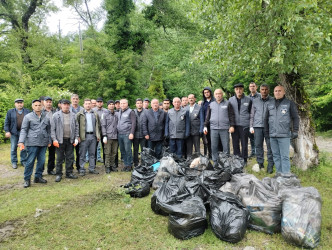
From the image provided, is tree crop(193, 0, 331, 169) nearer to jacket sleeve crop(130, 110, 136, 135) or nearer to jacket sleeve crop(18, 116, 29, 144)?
jacket sleeve crop(130, 110, 136, 135)

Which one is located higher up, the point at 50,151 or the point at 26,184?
the point at 50,151

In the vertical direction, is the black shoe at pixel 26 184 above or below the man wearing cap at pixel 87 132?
below

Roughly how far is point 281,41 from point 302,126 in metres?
2.54

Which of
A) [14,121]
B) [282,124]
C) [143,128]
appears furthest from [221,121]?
[14,121]

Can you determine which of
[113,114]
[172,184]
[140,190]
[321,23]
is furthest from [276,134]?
[113,114]

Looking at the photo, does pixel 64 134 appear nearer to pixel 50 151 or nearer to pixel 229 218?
pixel 50 151

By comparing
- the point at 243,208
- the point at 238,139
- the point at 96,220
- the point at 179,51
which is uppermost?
the point at 179,51

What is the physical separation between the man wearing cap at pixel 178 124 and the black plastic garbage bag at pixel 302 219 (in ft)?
11.3

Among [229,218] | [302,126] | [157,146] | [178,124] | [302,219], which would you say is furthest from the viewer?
[157,146]

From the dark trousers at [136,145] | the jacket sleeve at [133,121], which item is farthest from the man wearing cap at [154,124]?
the jacket sleeve at [133,121]

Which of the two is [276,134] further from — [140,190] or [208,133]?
[140,190]

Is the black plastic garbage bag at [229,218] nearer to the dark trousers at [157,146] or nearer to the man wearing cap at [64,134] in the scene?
the dark trousers at [157,146]

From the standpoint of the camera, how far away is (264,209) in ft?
9.84

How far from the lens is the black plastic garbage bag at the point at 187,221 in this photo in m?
2.93
